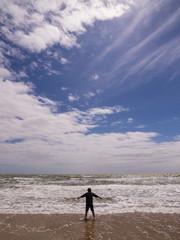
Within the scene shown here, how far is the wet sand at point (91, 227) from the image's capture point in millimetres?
9188

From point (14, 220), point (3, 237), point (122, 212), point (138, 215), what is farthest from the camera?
point (122, 212)

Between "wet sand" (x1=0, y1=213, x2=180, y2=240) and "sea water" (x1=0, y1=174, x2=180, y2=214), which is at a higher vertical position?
"sea water" (x1=0, y1=174, x2=180, y2=214)

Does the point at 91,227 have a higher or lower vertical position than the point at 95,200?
lower

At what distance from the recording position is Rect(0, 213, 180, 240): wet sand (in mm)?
9188

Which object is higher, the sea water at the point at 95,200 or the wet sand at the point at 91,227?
the sea water at the point at 95,200

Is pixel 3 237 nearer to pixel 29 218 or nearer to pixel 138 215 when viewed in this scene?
pixel 29 218

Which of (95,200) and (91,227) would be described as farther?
(95,200)

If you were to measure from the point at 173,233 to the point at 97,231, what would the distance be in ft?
12.3

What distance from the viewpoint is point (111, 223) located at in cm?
1131

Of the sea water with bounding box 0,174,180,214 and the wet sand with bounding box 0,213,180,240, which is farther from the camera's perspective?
the sea water with bounding box 0,174,180,214

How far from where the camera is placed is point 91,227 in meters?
10.6

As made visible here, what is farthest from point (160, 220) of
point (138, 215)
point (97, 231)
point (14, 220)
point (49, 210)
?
point (14, 220)

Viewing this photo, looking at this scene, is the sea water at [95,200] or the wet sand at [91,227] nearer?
the wet sand at [91,227]

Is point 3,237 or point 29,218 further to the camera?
point 29,218
